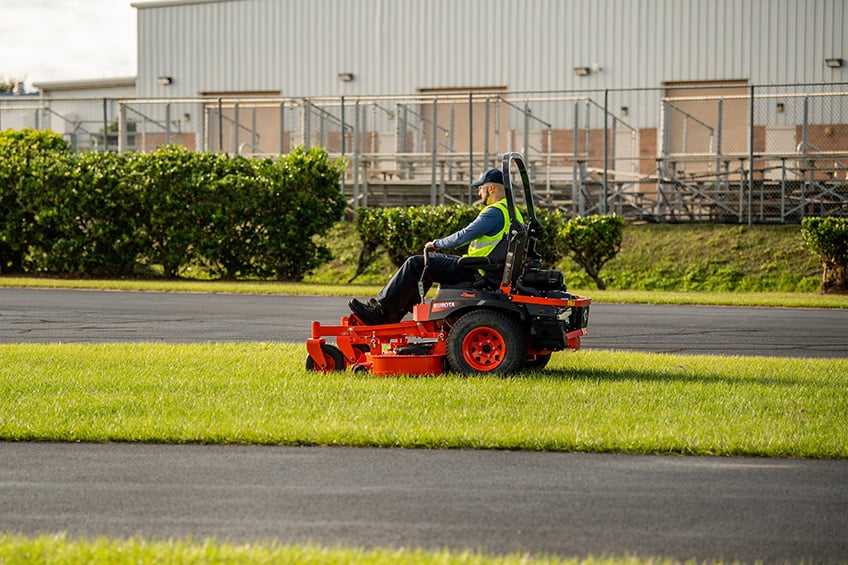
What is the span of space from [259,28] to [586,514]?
3579 centimetres

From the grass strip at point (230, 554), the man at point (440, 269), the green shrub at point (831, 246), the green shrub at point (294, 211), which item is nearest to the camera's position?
the grass strip at point (230, 554)

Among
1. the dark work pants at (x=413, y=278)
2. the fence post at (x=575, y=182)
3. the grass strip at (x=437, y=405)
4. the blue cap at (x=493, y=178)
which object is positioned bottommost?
the grass strip at (x=437, y=405)

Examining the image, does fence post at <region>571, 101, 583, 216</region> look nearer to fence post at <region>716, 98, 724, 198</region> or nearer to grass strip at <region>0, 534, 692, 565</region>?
fence post at <region>716, 98, 724, 198</region>

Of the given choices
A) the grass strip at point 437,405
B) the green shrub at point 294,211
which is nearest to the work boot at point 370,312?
the grass strip at point 437,405

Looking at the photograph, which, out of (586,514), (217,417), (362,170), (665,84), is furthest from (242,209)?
(586,514)

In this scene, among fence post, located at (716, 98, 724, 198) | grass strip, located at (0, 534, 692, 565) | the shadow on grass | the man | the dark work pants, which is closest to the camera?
grass strip, located at (0, 534, 692, 565)

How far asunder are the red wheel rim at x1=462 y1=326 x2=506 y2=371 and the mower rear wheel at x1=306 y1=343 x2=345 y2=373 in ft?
3.78

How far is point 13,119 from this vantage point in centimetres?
4091

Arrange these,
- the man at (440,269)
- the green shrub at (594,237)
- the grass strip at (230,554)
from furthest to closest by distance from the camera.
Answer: the green shrub at (594,237) < the man at (440,269) < the grass strip at (230,554)

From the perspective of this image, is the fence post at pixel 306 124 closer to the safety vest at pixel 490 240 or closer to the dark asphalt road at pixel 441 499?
the safety vest at pixel 490 240

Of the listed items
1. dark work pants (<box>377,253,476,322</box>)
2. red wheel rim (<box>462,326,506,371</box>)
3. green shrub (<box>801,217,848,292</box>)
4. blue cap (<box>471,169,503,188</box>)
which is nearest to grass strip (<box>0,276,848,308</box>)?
green shrub (<box>801,217,848,292</box>)

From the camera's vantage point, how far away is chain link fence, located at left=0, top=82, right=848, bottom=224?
2825 centimetres

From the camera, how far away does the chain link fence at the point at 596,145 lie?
28250 millimetres

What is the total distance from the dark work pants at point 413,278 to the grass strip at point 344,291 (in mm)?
10353
